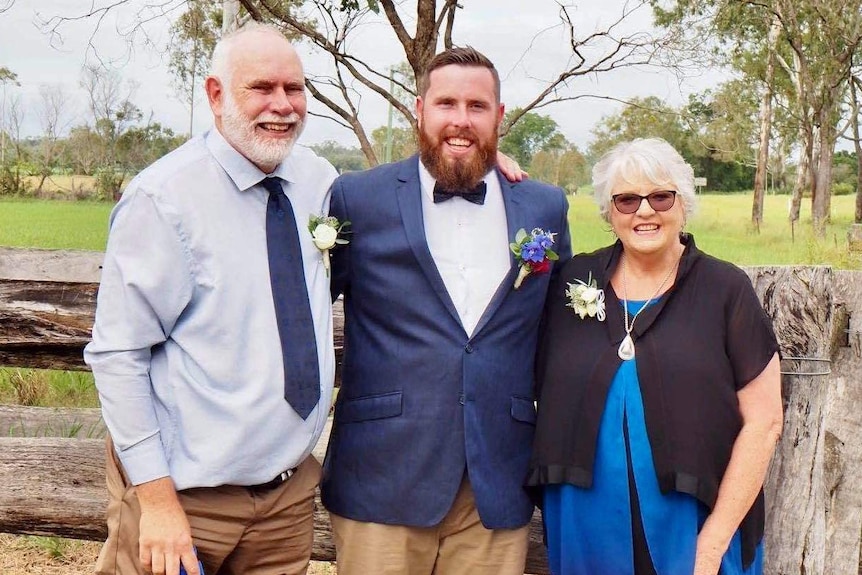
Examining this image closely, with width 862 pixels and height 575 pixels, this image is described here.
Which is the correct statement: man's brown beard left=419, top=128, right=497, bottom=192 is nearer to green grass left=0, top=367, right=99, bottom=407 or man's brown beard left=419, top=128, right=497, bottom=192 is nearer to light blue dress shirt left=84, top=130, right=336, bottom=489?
light blue dress shirt left=84, top=130, right=336, bottom=489

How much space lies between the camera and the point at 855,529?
9.60ft

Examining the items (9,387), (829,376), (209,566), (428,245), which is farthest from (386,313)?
(9,387)

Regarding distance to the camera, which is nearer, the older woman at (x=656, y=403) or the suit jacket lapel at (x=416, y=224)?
the older woman at (x=656, y=403)

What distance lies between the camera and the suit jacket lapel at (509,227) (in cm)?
268

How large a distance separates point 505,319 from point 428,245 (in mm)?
334

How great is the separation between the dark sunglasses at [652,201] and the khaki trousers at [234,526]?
1258mm

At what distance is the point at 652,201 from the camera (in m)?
2.62

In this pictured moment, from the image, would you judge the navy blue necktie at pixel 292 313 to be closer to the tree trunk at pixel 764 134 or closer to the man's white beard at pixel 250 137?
the man's white beard at pixel 250 137

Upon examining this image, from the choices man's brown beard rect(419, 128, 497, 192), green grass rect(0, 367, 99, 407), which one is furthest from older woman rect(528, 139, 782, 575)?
green grass rect(0, 367, 99, 407)

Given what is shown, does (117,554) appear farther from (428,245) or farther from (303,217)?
(428,245)

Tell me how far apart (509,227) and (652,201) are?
1.49 feet

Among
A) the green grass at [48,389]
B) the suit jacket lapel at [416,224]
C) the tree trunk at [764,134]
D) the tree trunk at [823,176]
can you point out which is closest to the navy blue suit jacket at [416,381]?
the suit jacket lapel at [416,224]

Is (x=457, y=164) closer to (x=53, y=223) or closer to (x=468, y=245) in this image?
(x=468, y=245)

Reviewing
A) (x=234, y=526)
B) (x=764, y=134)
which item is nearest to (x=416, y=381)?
(x=234, y=526)
